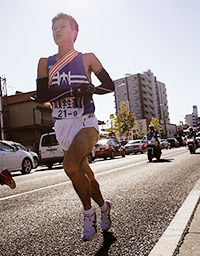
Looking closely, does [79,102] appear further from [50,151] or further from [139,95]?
[139,95]

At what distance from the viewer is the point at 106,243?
7.93 feet

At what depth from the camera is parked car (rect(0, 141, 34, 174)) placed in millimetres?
11641

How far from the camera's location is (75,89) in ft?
8.09

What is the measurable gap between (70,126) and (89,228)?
2.84 ft

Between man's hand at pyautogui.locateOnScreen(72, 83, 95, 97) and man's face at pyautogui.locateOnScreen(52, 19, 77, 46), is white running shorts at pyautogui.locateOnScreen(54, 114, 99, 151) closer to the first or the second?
man's hand at pyautogui.locateOnScreen(72, 83, 95, 97)

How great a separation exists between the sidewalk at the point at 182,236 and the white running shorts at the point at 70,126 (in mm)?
1114

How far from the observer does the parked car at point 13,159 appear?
11.6 metres

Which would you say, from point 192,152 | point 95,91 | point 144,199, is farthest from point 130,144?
point 95,91

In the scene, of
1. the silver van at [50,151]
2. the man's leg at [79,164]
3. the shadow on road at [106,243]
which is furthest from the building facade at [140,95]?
the man's leg at [79,164]

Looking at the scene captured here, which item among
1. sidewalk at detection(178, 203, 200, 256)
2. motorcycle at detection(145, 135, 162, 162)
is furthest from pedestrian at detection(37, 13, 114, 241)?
motorcycle at detection(145, 135, 162, 162)

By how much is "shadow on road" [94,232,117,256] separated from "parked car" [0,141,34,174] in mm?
9598

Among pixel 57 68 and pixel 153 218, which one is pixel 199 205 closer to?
pixel 153 218

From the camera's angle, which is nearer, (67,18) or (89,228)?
(89,228)

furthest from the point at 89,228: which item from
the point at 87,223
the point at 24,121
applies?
the point at 24,121
